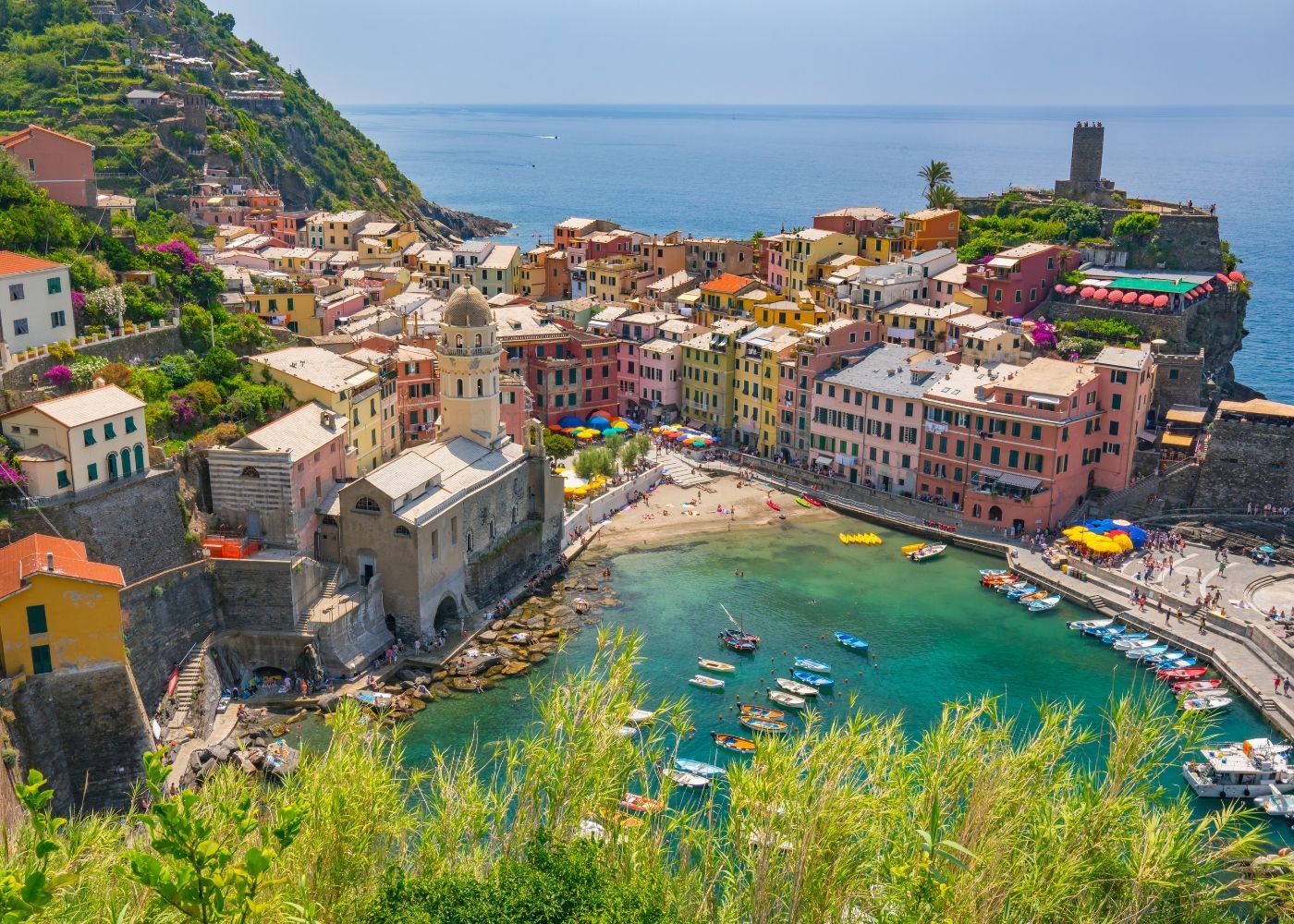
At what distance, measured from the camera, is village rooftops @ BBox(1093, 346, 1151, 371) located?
201 feet

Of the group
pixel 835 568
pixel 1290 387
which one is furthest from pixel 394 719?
pixel 1290 387

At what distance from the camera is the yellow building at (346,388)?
5262cm

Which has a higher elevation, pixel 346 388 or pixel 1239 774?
pixel 346 388

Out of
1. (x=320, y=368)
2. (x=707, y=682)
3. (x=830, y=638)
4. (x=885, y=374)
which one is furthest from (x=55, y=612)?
(x=885, y=374)

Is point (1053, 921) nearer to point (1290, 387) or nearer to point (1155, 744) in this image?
point (1155, 744)

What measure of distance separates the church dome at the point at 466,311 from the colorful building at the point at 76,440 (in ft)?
49.9

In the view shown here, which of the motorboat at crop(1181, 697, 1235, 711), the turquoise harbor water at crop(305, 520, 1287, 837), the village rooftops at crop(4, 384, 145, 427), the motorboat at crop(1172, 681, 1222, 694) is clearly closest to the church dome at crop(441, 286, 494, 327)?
the turquoise harbor water at crop(305, 520, 1287, 837)

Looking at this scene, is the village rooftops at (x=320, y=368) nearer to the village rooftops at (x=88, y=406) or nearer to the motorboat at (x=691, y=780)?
the village rooftops at (x=88, y=406)

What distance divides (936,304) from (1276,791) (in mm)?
42200

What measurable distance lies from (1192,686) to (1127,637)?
436 centimetres

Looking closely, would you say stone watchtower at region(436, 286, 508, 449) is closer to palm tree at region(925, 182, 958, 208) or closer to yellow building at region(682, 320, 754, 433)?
yellow building at region(682, 320, 754, 433)

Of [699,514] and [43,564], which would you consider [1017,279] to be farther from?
[43,564]

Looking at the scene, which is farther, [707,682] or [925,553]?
[925,553]

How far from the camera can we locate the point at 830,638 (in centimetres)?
5081
